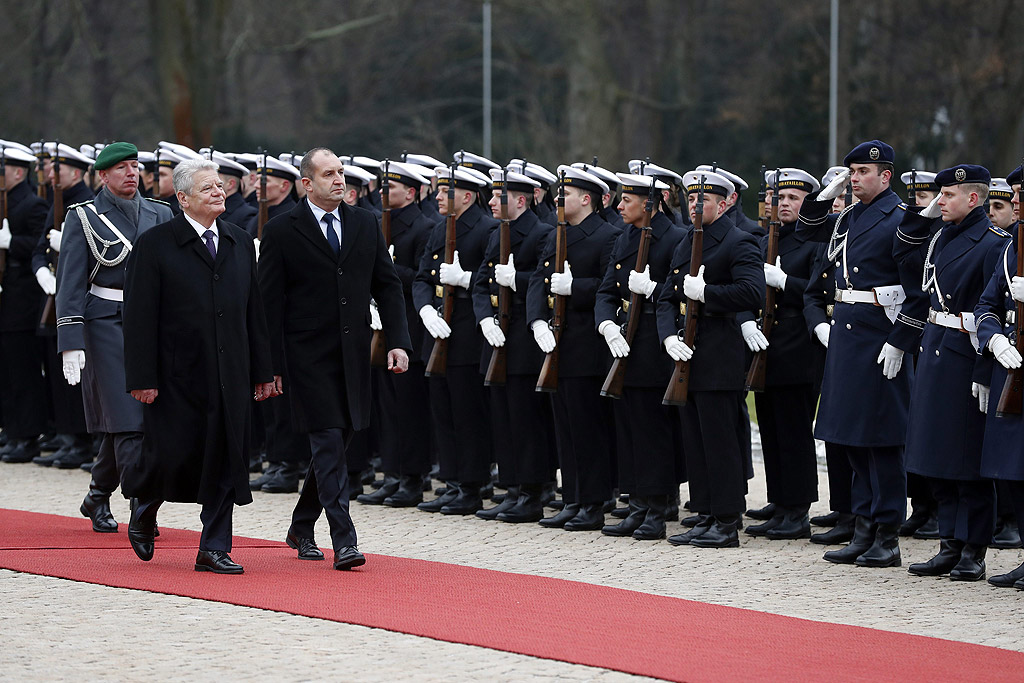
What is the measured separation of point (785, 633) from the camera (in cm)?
682

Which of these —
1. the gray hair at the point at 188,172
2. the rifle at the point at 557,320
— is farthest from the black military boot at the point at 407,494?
the gray hair at the point at 188,172

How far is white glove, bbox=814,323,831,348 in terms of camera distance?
9.67 m

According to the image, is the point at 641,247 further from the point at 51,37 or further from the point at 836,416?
the point at 51,37

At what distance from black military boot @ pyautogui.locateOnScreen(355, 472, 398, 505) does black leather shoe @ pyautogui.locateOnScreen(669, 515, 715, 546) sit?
2.19 meters

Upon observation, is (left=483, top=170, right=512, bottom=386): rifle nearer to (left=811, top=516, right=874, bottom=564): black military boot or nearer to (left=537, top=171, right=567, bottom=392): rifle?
(left=537, top=171, right=567, bottom=392): rifle

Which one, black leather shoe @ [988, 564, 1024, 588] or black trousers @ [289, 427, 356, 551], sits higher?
black trousers @ [289, 427, 356, 551]

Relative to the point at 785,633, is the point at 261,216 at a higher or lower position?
higher

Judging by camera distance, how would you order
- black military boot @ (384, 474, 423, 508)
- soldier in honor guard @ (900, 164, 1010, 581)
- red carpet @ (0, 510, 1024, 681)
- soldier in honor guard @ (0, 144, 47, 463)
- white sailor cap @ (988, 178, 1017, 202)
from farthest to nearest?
soldier in honor guard @ (0, 144, 47, 463)
black military boot @ (384, 474, 423, 508)
white sailor cap @ (988, 178, 1017, 202)
soldier in honor guard @ (900, 164, 1010, 581)
red carpet @ (0, 510, 1024, 681)

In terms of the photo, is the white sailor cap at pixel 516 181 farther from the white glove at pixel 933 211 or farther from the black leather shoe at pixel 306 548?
the black leather shoe at pixel 306 548

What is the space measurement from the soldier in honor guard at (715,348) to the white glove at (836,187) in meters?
0.56

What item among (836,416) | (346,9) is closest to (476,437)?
(836,416)

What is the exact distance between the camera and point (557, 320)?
9852 mm

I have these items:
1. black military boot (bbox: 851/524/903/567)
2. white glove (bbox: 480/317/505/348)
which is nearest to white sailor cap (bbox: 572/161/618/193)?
white glove (bbox: 480/317/505/348)

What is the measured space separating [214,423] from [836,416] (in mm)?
3322
